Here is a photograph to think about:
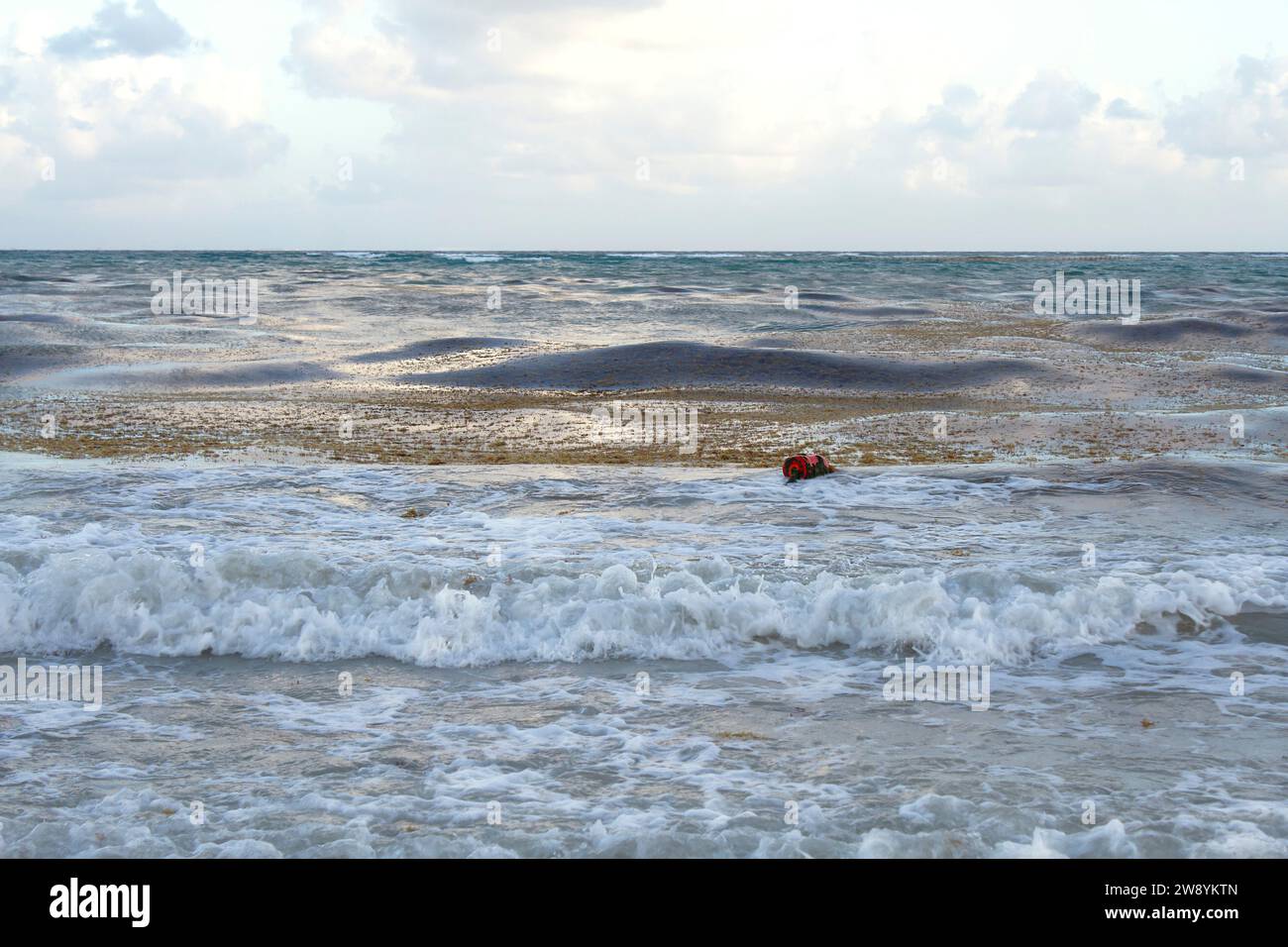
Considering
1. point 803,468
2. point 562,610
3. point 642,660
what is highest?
point 803,468

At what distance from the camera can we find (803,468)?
10828mm

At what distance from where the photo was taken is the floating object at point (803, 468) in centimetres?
1081

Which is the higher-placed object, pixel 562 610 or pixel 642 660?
pixel 562 610

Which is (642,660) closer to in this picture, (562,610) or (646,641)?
(646,641)

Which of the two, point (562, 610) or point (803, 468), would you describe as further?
point (803, 468)

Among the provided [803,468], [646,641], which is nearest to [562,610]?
[646,641]

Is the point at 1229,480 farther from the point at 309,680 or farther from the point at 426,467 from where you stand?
the point at 309,680

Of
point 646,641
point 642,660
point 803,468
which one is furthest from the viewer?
point 803,468

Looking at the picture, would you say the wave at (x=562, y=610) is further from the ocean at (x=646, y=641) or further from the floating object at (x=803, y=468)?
the floating object at (x=803, y=468)

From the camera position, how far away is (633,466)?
38.6 feet

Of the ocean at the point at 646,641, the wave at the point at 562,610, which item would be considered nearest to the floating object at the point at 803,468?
the ocean at the point at 646,641

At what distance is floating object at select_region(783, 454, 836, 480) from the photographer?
10.8m
